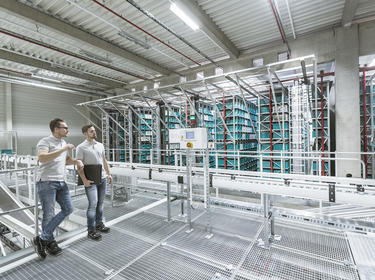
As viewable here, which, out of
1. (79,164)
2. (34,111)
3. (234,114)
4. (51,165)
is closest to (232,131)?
(234,114)

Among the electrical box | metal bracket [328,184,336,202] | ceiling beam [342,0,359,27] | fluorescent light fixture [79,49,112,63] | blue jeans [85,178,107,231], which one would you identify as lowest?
blue jeans [85,178,107,231]

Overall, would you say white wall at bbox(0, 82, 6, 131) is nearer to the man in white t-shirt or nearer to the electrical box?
the man in white t-shirt

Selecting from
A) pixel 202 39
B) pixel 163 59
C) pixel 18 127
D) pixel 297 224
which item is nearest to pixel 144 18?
pixel 202 39

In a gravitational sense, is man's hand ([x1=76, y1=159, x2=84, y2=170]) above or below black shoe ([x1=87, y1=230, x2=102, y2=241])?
above

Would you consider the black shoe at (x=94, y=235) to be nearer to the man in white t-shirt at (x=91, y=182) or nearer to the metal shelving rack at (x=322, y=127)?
the man in white t-shirt at (x=91, y=182)

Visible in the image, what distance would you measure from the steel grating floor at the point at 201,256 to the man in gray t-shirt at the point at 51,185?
→ 0.21 meters

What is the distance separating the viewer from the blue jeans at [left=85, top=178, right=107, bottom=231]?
3.12 m

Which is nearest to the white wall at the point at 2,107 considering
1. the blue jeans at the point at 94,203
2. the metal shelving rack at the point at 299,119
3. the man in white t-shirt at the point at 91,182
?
the man in white t-shirt at the point at 91,182

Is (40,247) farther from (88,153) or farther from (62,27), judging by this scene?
(62,27)

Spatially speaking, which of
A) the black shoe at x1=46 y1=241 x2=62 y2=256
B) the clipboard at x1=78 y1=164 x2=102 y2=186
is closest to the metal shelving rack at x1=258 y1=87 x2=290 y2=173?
the clipboard at x1=78 y1=164 x2=102 y2=186

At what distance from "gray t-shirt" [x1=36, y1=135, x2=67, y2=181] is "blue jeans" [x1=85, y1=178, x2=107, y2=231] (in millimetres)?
542

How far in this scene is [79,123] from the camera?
42.7 feet

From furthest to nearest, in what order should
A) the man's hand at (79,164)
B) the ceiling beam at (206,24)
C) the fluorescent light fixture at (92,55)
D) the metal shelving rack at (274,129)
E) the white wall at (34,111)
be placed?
the white wall at (34,111) → the metal shelving rack at (274,129) → the fluorescent light fixture at (92,55) → the ceiling beam at (206,24) → the man's hand at (79,164)

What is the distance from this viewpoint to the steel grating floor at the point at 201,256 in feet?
7.79
